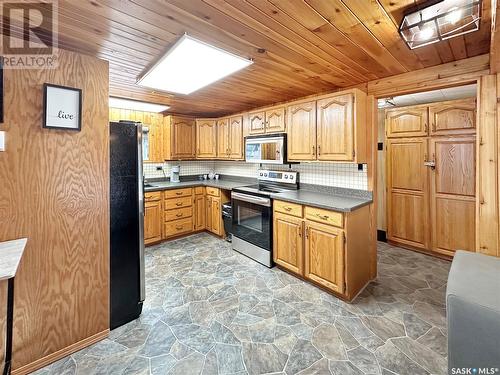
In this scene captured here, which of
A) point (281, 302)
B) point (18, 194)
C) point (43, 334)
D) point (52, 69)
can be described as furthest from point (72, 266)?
point (281, 302)

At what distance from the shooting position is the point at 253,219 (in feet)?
11.7

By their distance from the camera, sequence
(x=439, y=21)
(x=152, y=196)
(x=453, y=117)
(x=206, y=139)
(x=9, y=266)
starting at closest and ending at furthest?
(x=9, y=266) < (x=439, y=21) < (x=453, y=117) < (x=152, y=196) < (x=206, y=139)

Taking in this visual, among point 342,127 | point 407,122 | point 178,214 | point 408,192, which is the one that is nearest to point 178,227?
point 178,214

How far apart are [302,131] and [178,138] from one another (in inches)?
97.0

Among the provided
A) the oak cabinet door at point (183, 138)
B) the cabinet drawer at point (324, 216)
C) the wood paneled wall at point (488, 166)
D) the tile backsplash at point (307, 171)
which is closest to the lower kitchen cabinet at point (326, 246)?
the cabinet drawer at point (324, 216)

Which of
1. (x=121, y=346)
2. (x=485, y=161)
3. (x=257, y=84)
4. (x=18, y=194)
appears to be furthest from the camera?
(x=257, y=84)

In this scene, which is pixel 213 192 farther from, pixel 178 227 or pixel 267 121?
pixel 267 121

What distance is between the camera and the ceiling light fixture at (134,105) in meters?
3.46

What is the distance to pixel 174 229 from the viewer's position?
14.0 feet

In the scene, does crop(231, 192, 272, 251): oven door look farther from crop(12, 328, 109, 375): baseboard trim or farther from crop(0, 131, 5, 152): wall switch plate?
crop(0, 131, 5, 152): wall switch plate

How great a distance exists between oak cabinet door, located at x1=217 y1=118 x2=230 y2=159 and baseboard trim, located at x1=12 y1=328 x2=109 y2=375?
315 cm

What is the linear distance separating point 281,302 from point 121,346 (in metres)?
1.45

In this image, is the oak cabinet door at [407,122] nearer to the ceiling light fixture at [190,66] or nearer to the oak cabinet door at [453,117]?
the oak cabinet door at [453,117]

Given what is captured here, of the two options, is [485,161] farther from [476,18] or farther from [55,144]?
[55,144]
